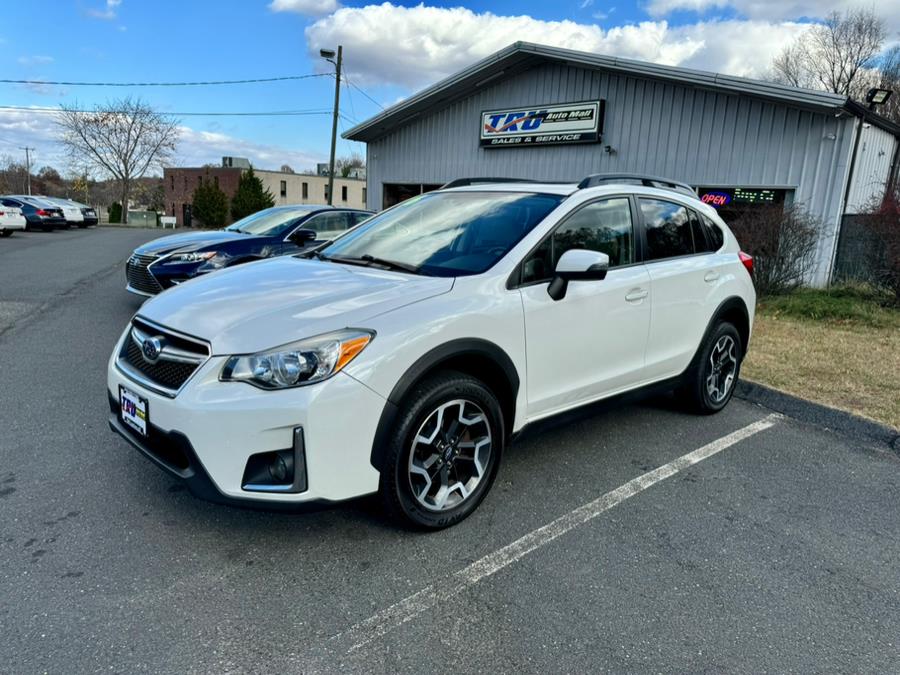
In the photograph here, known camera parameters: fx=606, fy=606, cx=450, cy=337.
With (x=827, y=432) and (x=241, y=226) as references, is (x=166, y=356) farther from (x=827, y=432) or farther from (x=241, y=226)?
(x=241, y=226)

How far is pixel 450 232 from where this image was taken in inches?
143

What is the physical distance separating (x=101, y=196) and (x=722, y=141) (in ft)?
283

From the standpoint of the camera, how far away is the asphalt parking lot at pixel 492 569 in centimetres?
221

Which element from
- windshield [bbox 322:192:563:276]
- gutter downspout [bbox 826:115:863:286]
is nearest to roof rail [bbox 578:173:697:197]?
windshield [bbox 322:192:563:276]

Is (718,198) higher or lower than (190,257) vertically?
higher

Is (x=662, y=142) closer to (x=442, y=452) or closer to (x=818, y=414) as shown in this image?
(x=818, y=414)

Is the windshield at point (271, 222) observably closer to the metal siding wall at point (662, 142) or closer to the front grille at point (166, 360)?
the front grille at point (166, 360)

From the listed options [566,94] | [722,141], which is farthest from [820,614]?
[566,94]

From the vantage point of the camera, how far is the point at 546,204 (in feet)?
11.8

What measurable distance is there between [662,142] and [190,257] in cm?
1036

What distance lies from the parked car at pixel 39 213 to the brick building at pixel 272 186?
35.2 metres

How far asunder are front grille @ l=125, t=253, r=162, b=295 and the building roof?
10.4m

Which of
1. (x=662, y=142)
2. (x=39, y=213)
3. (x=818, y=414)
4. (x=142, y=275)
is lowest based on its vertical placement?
(x=818, y=414)

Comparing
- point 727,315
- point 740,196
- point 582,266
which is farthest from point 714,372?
point 740,196
